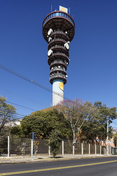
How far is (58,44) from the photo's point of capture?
63.8 metres

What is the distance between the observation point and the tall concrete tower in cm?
6050

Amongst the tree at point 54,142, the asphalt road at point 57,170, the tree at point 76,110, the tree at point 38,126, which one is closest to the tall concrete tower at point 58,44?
the tree at point 76,110

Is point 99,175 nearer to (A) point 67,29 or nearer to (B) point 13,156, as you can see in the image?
(B) point 13,156

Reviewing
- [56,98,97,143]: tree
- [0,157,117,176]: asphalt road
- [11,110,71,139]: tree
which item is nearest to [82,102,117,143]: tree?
[56,98,97,143]: tree

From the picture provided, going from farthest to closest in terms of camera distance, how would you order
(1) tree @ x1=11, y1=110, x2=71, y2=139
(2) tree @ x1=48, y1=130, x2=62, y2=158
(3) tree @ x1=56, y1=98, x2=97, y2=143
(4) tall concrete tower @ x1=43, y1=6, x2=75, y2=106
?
(4) tall concrete tower @ x1=43, y1=6, x2=75, y2=106 → (3) tree @ x1=56, y1=98, x2=97, y2=143 → (1) tree @ x1=11, y1=110, x2=71, y2=139 → (2) tree @ x1=48, y1=130, x2=62, y2=158

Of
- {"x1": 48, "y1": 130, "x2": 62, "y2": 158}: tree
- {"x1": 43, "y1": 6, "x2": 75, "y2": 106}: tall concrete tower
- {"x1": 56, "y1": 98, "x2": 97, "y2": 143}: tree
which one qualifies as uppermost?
{"x1": 43, "y1": 6, "x2": 75, "y2": 106}: tall concrete tower

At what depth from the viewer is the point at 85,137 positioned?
4456 cm

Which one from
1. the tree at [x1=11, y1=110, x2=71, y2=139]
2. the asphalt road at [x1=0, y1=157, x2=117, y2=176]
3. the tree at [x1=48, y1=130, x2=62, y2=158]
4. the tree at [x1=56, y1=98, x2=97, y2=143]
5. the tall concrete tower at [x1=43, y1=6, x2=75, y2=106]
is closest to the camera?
the asphalt road at [x1=0, y1=157, x2=117, y2=176]

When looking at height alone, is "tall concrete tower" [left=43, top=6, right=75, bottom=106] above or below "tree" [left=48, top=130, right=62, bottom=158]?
above

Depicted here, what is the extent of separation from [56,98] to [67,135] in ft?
65.0

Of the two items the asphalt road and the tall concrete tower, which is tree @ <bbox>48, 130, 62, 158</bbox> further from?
the tall concrete tower

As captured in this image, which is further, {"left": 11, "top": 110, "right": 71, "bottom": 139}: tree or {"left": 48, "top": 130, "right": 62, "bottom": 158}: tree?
{"left": 11, "top": 110, "right": 71, "bottom": 139}: tree

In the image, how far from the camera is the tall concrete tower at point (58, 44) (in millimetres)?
60500

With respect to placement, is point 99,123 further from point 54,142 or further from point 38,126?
point 54,142
